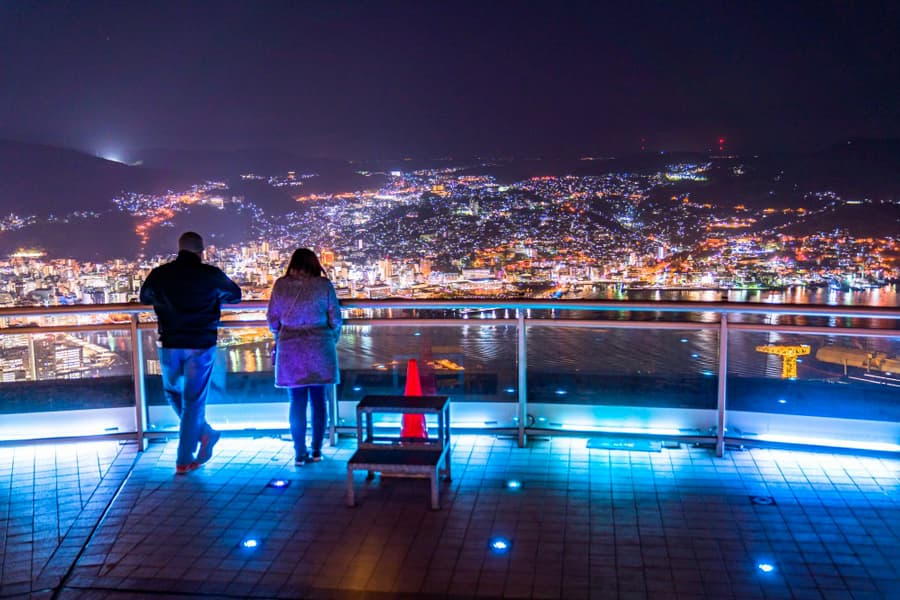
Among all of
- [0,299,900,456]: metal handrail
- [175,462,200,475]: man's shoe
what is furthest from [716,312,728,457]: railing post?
[175,462,200,475]: man's shoe

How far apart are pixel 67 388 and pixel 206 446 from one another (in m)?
1.72

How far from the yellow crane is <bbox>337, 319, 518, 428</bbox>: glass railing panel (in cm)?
211

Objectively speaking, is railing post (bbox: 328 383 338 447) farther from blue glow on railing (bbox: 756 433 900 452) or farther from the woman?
blue glow on railing (bbox: 756 433 900 452)

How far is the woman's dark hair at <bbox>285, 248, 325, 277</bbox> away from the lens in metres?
5.38

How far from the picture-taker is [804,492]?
4.86 meters

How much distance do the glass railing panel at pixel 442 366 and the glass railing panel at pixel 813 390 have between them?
6.38 ft

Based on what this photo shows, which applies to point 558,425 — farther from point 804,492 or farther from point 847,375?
point 847,375

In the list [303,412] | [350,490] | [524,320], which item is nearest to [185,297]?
[303,412]

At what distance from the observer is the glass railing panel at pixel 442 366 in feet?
19.8

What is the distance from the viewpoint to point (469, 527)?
14.2ft

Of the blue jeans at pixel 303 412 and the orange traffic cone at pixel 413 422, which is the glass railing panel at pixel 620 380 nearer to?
the orange traffic cone at pixel 413 422

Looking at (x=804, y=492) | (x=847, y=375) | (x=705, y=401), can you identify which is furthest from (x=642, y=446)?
(x=847, y=375)

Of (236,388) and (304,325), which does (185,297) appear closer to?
(304,325)

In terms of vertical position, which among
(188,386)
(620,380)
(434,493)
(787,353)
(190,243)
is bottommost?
(434,493)
